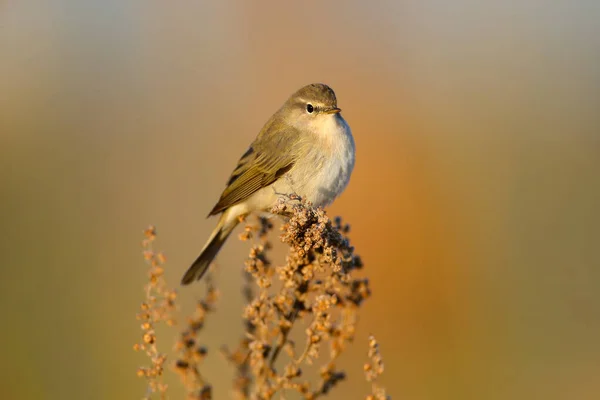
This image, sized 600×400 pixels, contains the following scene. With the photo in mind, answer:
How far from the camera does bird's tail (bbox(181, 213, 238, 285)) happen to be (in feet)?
12.0

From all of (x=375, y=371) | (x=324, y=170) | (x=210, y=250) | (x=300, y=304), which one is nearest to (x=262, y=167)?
(x=324, y=170)

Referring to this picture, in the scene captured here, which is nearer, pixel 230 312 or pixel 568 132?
pixel 230 312

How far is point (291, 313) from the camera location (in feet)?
8.02

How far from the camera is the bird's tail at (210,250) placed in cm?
366

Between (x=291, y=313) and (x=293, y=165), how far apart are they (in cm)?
152

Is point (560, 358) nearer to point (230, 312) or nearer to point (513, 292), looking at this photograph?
point (513, 292)

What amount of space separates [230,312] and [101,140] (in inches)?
94.3

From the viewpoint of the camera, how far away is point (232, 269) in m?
5.38

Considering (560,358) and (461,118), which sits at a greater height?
(461,118)

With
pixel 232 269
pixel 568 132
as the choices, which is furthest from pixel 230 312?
pixel 568 132

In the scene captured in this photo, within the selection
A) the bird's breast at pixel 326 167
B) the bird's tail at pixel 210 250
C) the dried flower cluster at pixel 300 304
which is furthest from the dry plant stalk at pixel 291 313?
the bird's tail at pixel 210 250

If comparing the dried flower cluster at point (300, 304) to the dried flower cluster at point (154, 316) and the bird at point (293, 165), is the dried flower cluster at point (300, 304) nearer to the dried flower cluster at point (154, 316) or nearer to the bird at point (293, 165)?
the dried flower cluster at point (154, 316)

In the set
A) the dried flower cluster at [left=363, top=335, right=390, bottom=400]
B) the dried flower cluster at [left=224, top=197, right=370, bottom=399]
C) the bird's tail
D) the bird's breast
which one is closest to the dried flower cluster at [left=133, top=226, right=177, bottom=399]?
the dried flower cluster at [left=224, top=197, right=370, bottom=399]

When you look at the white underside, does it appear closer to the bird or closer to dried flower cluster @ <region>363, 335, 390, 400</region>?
the bird
